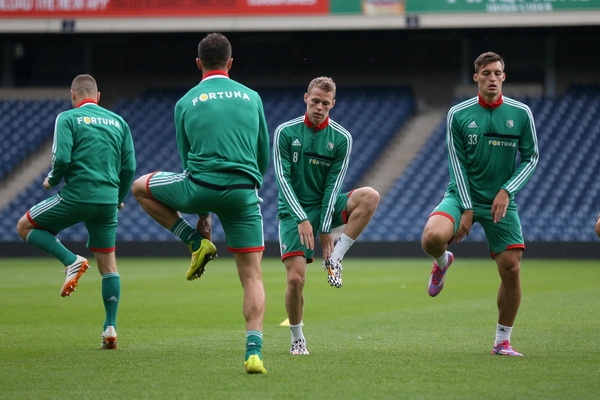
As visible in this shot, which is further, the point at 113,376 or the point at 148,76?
the point at 148,76

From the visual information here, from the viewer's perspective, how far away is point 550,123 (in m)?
26.2

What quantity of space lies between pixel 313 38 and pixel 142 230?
813 cm

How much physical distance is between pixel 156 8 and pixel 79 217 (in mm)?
18172

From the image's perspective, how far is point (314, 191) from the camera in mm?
8195

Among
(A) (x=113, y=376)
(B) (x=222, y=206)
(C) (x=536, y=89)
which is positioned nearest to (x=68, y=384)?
(A) (x=113, y=376)

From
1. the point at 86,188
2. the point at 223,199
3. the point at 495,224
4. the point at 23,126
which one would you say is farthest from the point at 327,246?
the point at 23,126

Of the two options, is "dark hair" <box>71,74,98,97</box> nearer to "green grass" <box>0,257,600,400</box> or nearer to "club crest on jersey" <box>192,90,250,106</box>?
"green grass" <box>0,257,600,400</box>

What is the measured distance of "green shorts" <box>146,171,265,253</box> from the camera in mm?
6461

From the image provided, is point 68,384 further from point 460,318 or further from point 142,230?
point 142,230

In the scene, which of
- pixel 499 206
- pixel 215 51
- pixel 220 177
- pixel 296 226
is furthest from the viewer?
pixel 296 226

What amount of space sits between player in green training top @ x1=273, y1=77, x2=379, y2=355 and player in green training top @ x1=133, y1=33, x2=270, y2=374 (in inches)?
46.6

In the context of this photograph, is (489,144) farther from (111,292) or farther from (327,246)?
→ (111,292)

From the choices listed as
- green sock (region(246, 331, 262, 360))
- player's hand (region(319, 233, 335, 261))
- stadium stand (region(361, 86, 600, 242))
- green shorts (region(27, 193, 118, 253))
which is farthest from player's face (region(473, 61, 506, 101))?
stadium stand (region(361, 86, 600, 242))

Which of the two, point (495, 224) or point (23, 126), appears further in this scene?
point (23, 126)
